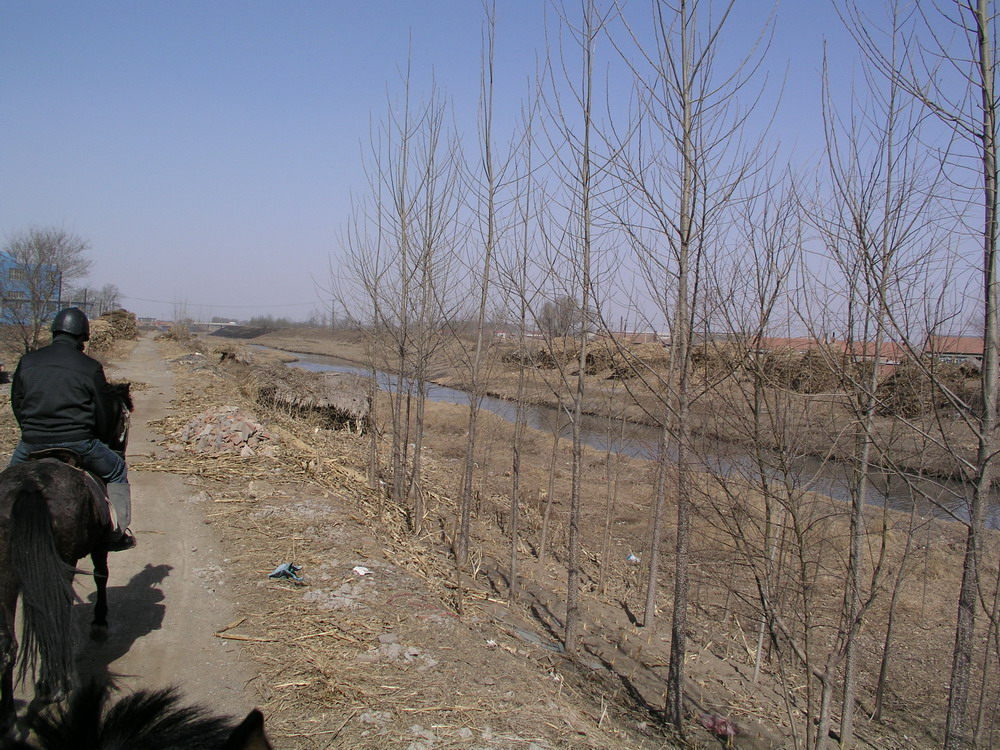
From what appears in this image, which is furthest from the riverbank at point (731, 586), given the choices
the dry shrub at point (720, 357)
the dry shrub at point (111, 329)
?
the dry shrub at point (111, 329)

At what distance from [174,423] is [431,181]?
23.6 feet

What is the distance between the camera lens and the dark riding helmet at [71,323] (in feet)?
14.6

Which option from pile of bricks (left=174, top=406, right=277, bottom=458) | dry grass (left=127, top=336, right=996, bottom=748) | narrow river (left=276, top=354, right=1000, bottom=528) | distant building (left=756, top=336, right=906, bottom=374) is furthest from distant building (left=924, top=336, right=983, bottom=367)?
pile of bricks (left=174, top=406, right=277, bottom=458)

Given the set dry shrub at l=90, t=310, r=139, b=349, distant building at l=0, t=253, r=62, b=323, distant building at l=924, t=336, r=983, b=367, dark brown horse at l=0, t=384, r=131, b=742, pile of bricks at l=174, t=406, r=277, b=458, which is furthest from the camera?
dry shrub at l=90, t=310, r=139, b=349

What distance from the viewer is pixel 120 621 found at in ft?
17.2

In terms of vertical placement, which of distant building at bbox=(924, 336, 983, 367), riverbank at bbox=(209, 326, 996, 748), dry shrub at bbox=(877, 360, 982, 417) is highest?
distant building at bbox=(924, 336, 983, 367)

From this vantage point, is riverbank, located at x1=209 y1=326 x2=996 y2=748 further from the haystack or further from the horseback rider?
the horseback rider

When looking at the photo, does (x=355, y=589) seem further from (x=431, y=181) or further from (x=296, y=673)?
(x=431, y=181)

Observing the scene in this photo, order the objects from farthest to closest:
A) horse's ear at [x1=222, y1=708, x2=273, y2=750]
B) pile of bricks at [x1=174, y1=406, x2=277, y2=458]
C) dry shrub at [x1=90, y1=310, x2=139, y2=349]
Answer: dry shrub at [x1=90, y1=310, x2=139, y2=349] < pile of bricks at [x1=174, y1=406, x2=277, y2=458] < horse's ear at [x1=222, y1=708, x2=273, y2=750]

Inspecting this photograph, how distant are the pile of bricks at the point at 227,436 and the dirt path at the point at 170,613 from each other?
2036 mm

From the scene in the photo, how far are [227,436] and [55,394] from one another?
23.8 ft

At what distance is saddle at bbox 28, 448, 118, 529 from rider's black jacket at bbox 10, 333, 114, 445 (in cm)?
9

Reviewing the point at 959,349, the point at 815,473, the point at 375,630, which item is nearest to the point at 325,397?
the point at 375,630

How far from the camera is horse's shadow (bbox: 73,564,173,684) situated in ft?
14.8
